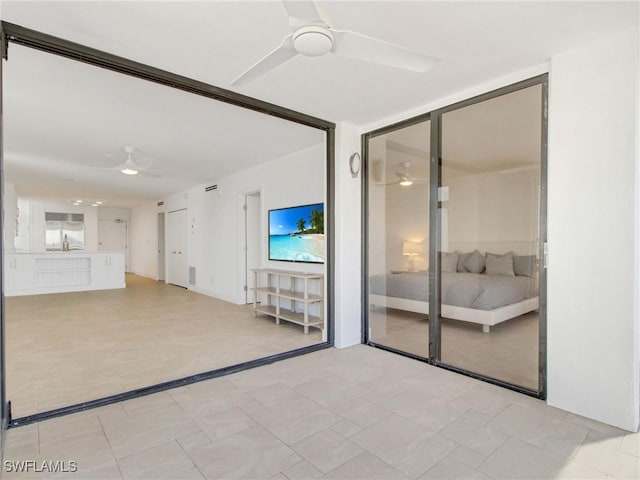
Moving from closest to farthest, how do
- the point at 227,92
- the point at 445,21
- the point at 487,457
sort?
the point at 487,457, the point at 445,21, the point at 227,92

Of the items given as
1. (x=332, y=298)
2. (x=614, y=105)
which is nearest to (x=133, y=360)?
(x=332, y=298)

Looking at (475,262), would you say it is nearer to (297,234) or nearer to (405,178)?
(405,178)

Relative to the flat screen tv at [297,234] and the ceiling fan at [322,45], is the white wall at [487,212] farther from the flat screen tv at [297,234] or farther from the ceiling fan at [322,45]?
the flat screen tv at [297,234]

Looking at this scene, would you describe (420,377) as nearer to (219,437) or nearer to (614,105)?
(219,437)

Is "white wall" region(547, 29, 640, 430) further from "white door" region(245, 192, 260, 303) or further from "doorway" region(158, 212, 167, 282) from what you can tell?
"doorway" region(158, 212, 167, 282)

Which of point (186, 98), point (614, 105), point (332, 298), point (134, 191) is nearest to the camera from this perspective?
point (614, 105)

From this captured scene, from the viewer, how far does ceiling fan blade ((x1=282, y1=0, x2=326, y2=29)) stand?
4.57ft

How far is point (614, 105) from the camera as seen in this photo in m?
2.12

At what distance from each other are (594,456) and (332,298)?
7.76 feet

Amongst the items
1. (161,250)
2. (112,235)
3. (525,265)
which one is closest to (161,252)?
(161,250)

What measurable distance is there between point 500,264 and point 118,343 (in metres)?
4.02

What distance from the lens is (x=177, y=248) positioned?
8.81 meters

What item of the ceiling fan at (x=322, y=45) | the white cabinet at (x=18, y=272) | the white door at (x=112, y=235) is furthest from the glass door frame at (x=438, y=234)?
the white door at (x=112, y=235)

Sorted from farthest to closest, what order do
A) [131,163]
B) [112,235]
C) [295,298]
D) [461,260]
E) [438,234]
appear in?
[112,235]
[131,163]
[295,298]
[461,260]
[438,234]
